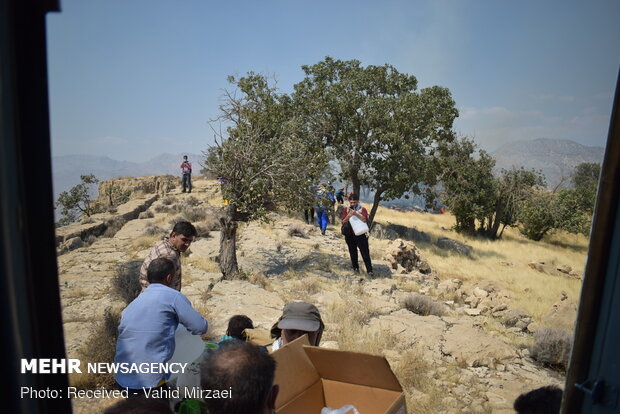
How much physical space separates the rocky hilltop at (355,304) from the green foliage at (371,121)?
3.39 metres

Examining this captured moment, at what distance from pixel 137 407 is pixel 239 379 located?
0.43 metres

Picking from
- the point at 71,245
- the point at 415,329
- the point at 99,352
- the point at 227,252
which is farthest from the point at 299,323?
the point at 71,245

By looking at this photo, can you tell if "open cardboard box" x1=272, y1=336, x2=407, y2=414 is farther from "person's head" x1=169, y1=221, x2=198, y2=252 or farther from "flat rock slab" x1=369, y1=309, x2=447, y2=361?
"flat rock slab" x1=369, y1=309, x2=447, y2=361

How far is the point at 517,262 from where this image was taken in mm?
17547

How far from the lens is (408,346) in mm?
6402

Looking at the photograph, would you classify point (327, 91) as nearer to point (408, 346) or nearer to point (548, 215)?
point (408, 346)

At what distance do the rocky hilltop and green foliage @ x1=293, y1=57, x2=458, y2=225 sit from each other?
3391 mm

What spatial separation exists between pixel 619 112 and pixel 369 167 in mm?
16227

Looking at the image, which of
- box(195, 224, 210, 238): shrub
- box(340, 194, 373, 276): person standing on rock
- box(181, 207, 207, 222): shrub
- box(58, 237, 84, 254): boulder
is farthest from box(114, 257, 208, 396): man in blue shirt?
box(181, 207, 207, 222): shrub

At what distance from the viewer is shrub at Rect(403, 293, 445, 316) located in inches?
332

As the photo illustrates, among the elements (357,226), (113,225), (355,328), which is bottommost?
→ (355,328)

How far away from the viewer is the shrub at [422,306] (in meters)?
8.44

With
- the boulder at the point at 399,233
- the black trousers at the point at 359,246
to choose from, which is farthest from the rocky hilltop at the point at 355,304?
the boulder at the point at 399,233

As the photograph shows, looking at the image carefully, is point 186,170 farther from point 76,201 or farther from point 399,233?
point 399,233
